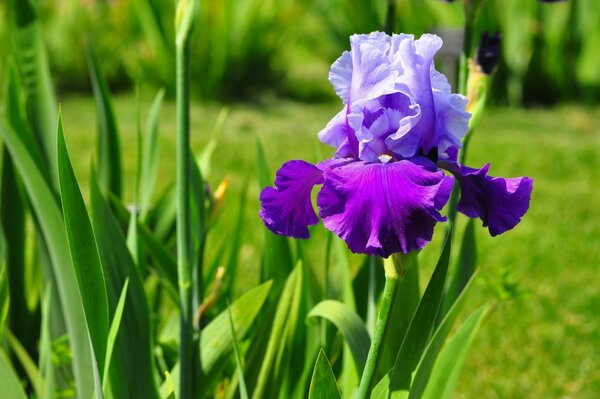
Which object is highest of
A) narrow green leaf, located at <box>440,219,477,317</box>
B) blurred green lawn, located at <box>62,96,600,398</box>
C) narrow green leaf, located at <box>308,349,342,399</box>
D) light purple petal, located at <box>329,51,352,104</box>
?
light purple petal, located at <box>329,51,352,104</box>

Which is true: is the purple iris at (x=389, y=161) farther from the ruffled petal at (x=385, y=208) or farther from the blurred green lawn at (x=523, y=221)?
the blurred green lawn at (x=523, y=221)

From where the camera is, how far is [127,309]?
1.22 metres

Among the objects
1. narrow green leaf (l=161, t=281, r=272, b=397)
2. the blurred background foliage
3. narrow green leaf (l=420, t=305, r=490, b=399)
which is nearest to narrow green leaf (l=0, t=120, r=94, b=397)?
narrow green leaf (l=161, t=281, r=272, b=397)

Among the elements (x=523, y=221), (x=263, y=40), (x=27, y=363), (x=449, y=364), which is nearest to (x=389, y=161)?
(x=449, y=364)

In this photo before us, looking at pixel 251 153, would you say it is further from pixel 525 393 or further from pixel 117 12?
pixel 525 393

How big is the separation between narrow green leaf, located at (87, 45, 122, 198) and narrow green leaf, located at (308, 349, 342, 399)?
2.64 feet

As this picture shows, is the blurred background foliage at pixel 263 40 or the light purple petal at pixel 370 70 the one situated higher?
the light purple petal at pixel 370 70

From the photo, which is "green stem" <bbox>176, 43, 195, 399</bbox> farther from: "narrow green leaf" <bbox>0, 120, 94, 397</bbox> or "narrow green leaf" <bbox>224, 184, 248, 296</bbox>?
"narrow green leaf" <bbox>224, 184, 248, 296</bbox>

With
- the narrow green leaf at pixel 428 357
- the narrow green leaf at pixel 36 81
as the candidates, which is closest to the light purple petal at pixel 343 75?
the narrow green leaf at pixel 428 357

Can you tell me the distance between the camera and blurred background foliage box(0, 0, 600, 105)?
5.05 metres

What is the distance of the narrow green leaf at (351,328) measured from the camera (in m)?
1.14

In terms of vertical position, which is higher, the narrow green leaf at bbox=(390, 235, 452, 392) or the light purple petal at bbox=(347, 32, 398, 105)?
the light purple petal at bbox=(347, 32, 398, 105)

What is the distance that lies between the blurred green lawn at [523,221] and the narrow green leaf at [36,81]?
40cm

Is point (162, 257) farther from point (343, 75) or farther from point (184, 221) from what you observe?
point (343, 75)
